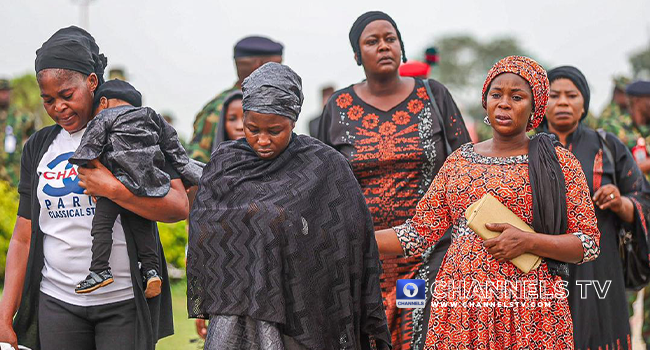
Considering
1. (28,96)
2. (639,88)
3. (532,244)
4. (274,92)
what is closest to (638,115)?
(639,88)

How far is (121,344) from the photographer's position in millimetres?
3660

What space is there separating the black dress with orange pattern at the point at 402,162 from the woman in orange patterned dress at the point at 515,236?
975 millimetres

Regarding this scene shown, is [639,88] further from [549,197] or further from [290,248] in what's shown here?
[290,248]

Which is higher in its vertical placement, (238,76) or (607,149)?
(238,76)

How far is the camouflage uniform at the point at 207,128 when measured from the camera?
651cm

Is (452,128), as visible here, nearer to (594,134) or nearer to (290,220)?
(594,134)

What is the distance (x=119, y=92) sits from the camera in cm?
386

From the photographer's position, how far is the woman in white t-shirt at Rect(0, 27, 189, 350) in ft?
12.0

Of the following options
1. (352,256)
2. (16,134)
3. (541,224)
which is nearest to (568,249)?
(541,224)

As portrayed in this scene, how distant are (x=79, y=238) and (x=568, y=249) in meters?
2.26

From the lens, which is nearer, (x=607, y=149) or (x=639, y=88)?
(x=607, y=149)

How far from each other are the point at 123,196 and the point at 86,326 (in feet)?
2.13

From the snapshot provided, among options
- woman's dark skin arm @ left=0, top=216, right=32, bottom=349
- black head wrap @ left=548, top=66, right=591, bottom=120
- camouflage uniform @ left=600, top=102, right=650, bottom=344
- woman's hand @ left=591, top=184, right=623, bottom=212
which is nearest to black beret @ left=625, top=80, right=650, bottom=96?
camouflage uniform @ left=600, top=102, right=650, bottom=344

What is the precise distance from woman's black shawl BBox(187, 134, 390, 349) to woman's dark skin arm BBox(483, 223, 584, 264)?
1.88 feet
